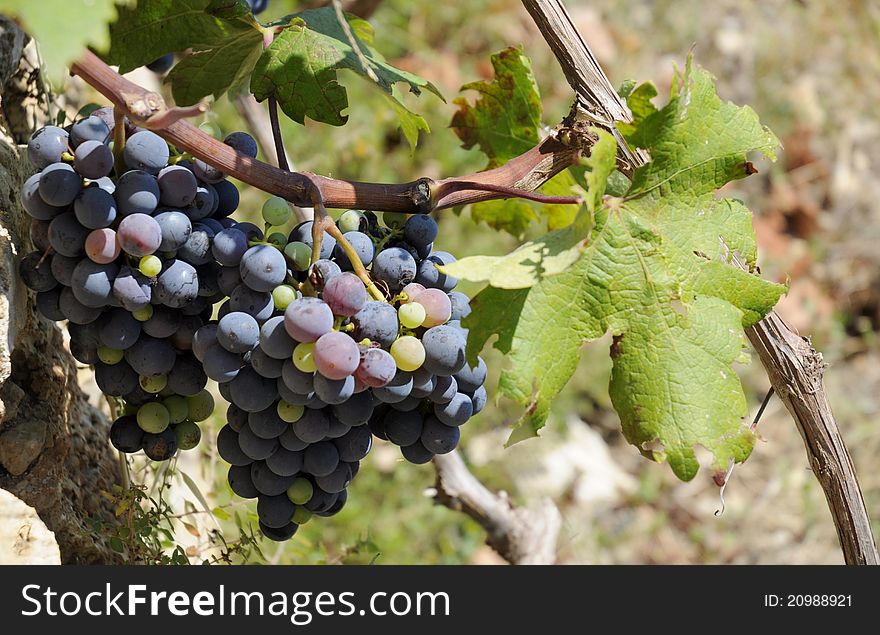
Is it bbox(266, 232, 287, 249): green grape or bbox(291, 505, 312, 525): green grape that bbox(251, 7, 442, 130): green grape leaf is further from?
bbox(291, 505, 312, 525): green grape

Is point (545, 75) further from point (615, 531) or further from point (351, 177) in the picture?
point (615, 531)

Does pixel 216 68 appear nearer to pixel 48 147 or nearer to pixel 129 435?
pixel 48 147

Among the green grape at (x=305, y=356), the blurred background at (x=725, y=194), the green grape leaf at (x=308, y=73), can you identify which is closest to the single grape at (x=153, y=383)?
the green grape at (x=305, y=356)

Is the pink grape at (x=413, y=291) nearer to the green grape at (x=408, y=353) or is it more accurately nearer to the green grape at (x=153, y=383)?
the green grape at (x=408, y=353)

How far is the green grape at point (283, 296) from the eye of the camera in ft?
2.81

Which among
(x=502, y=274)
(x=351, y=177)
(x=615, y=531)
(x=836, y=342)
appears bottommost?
(x=615, y=531)

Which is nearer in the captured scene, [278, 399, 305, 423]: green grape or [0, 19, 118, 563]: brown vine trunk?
[278, 399, 305, 423]: green grape

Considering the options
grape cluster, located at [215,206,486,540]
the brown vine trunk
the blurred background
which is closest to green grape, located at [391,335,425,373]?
grape cluster, located at [215,206,486,540]

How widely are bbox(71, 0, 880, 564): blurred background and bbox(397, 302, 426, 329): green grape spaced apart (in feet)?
3.21

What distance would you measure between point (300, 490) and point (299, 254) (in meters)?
0.29

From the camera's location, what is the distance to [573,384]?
124 inches

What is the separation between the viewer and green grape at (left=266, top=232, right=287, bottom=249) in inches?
35.1
